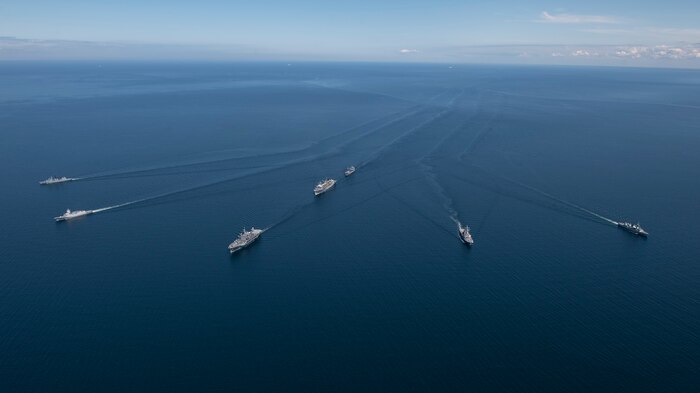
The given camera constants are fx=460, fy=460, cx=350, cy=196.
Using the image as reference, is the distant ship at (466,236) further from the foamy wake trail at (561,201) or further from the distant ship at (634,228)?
the distant ship at (634,228)

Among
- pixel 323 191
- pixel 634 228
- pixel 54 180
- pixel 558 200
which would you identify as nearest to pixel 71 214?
pixel 54 180

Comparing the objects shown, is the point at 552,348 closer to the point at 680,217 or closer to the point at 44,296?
the point at 680,217

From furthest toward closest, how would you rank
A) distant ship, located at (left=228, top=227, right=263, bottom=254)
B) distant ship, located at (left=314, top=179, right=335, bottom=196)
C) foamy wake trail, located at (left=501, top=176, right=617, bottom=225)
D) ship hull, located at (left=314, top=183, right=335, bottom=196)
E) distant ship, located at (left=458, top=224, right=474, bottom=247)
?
distant ship, located at (left=314, top=179, right=335, bottom=196)
ship hull, located at (left=314, top=183, right=335, bottom=196)
foamy wake trail, located at (left=501, top=176, right=617, bottom=225)
distant ship, located at (left=458, top=224, right=474, bottom=247)
distant ship, located at (left=228, top=227, right=263, bottom=254)

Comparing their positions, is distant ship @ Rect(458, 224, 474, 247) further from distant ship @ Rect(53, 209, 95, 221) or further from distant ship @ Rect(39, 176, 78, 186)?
distant ship @ Rect(39, 176, 78, 186)

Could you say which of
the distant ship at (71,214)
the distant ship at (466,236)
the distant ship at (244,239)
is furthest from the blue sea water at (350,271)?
the distant ship at (71,214)

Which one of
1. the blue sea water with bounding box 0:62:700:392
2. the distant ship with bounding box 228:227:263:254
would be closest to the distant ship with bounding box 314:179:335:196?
the blue sea water with bounding box 0:62:700:392

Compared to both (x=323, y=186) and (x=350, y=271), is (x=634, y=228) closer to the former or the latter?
(x=350, y=271)
